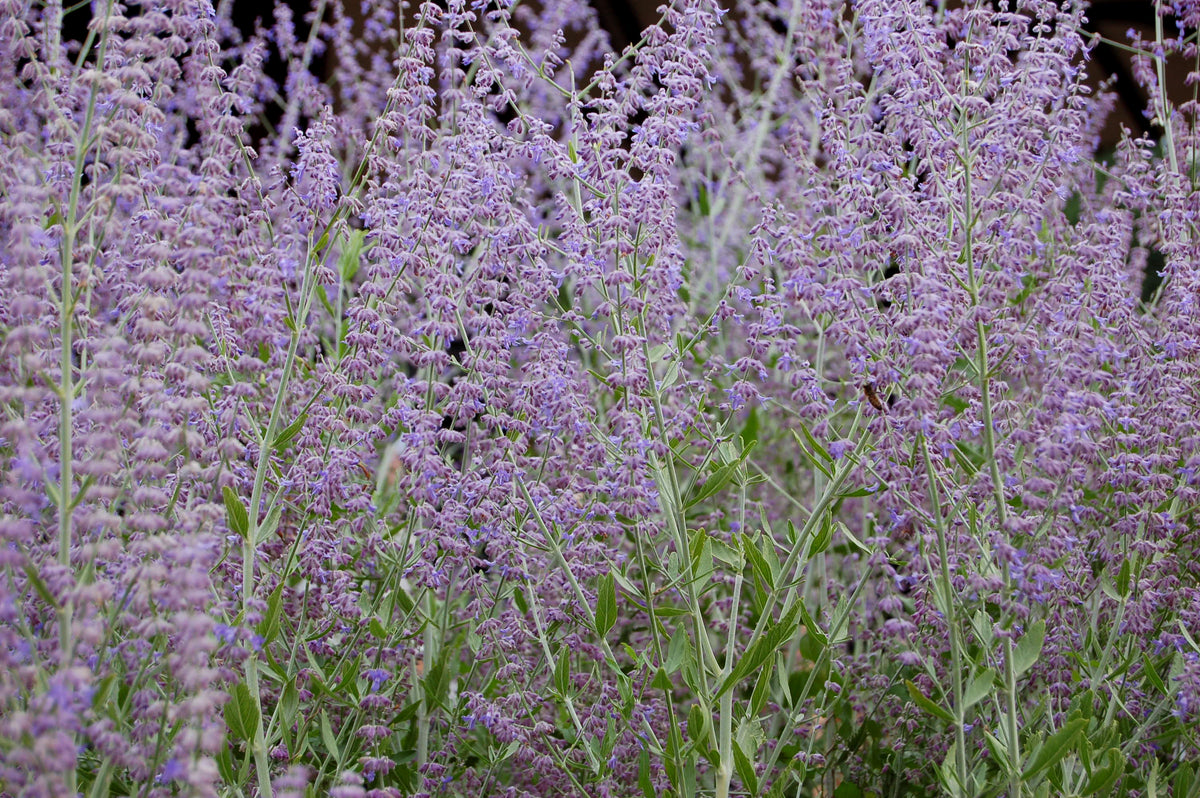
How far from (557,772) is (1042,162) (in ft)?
5.83

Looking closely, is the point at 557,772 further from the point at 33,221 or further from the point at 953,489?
the point at 33,221

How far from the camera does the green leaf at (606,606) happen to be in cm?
238

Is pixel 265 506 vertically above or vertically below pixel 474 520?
below

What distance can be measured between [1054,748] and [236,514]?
1654 mm

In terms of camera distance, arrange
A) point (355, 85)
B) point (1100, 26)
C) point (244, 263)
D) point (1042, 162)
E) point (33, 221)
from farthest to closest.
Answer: point (1100, 26)
point (355, 85)
point (244, 263)
point (1042, 162)
point (33, 221)

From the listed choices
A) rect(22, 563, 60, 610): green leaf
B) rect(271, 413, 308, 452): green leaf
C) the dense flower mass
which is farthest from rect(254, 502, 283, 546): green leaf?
rect(22, 563, 60, 610): green leaf

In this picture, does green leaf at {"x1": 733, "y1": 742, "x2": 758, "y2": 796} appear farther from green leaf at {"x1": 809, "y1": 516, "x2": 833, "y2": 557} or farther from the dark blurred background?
the dark blurred background

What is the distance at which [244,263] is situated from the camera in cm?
279

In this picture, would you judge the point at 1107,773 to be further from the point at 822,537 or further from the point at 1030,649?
the point at 822,537

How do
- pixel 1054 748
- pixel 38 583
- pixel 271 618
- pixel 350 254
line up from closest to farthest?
pixel 38 583, pixel 1054 748, pixel 271 618, pixel 350 254

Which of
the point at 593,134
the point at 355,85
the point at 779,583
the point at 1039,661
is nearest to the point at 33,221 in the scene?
the point at 593,134

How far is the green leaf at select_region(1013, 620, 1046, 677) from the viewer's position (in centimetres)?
228

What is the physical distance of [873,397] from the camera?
2248 millimetres

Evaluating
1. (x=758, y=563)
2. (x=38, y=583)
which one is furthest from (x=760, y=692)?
(x=38, y=583)
